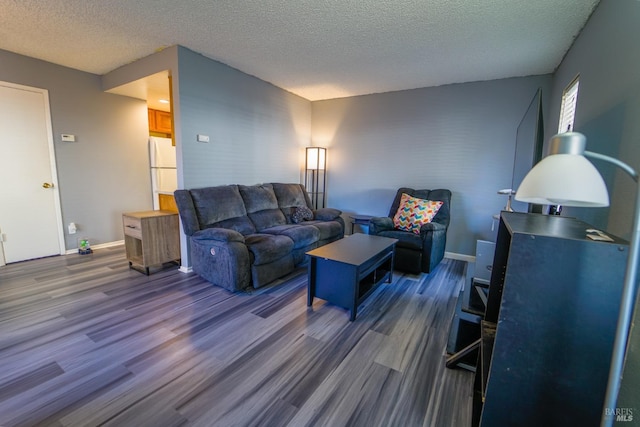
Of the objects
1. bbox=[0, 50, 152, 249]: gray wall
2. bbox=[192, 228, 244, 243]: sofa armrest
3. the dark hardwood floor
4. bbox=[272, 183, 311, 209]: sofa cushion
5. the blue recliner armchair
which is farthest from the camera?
bbox=[272, 183, 311, 209]: sofa cushion

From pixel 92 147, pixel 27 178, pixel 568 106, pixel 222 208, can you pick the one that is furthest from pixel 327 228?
pixel 27 178

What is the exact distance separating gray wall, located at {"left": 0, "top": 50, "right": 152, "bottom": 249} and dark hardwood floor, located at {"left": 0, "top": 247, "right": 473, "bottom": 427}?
1.35 m

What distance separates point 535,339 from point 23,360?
275cm

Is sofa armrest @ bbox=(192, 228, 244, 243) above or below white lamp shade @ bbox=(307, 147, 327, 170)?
below

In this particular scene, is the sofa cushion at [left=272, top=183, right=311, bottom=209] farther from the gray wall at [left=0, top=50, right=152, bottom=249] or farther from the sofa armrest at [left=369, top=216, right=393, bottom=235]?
the gray wall at [left=0, top=50, right=152, bottom=249]

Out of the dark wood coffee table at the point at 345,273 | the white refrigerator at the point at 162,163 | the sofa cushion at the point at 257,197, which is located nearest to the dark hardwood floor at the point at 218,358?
the dark wood coffee table at the point at 345,273

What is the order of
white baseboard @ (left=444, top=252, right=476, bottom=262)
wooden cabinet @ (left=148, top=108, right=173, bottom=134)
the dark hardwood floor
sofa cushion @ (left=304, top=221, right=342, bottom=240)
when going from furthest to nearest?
wooden cabinet @ (left=148, top=108, right=173, bottom=134) < white baseboard @ (left=444, top=252, right=476, bottom=262) < sofa cushion @ (left=304, top=221, right=342, bottom=240) < the dark hardwood floor

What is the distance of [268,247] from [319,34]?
81.9 inches

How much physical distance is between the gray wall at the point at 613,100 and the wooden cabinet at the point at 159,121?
5256 mm

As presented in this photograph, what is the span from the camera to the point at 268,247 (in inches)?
110

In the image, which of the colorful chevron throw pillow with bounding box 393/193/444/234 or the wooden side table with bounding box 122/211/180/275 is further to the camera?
the colorful chevron throw pillow with bounding box 393/193/444/234

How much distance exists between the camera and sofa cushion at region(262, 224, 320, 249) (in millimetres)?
3223

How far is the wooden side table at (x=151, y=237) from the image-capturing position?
10.0 ft

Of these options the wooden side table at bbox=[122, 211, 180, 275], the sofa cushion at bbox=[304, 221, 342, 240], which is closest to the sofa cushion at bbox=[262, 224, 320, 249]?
the sofa cushion at bbox=[304, 221, 342, 240]
